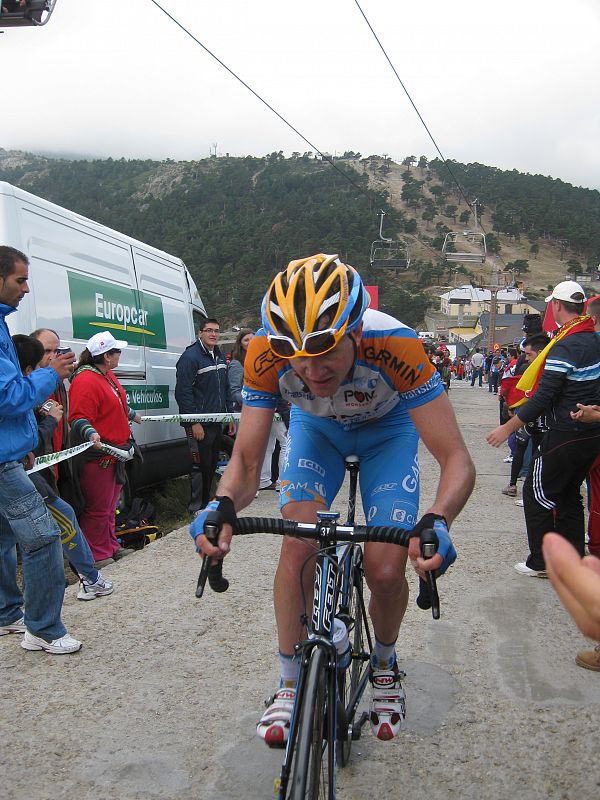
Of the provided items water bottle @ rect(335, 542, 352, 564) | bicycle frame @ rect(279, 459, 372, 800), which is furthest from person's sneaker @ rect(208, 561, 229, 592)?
water bottle @ rect(335, 542, 352, 564)

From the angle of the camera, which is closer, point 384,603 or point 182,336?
point 384,603

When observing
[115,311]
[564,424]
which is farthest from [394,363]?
[115,311]

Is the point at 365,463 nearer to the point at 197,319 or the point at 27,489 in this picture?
the point at 27,489

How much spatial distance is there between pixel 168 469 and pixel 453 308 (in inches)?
4861

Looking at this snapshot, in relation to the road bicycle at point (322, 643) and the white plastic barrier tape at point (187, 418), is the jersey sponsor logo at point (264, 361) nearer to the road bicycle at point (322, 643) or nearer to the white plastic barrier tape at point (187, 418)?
the road bicycle at point (322, 643)

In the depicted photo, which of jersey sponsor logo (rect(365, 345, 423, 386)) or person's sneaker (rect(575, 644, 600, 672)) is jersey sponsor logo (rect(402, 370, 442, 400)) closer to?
jersey sponsor logo (rect(365, 345, 423, 386))

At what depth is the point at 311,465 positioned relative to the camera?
10.1 feet

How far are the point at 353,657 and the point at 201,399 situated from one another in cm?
592

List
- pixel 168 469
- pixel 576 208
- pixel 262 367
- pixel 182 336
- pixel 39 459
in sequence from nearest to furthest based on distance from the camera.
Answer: pixel 262 367 < pixel 39 459 < pixel 168 469 < pixel 182 336 < pixel 576 208

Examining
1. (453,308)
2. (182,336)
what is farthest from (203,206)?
(182,336)

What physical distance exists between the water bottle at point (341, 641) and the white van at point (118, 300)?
420 centimetres

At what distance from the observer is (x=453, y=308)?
419 ft

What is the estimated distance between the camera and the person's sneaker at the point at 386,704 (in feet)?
9.52

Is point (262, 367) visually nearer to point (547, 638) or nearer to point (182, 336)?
point (547, 638)
